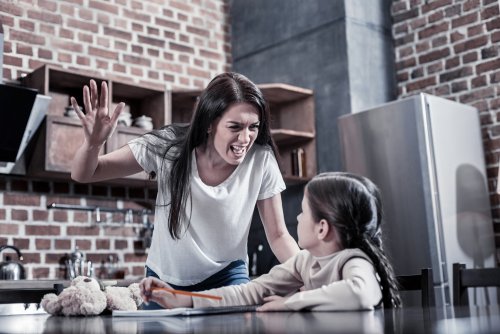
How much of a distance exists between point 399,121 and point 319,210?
8.33 ft

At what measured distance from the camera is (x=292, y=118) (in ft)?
14.5

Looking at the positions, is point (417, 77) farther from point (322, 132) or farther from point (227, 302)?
point (227, 302)

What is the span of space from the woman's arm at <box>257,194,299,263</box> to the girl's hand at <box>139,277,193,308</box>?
1.64 ft

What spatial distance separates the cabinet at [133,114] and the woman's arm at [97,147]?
1.41 meters

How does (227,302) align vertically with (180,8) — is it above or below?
below

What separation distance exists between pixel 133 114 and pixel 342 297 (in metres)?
3.22

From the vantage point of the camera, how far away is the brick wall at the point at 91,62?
11.9 feet

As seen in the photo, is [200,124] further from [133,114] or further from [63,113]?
[133,114]

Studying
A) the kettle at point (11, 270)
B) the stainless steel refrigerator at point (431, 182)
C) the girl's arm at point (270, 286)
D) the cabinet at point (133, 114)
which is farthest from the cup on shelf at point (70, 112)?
the girl's arm at point (270, 286)

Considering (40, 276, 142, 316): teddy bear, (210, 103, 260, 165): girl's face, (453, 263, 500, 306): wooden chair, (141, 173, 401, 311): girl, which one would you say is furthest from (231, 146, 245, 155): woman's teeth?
(453, 263, 500, 306): wooden chair

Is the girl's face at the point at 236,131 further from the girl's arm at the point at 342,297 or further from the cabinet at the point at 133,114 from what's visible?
the cabinet at the point at 133,114

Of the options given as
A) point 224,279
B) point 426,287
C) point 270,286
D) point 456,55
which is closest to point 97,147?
point 224,279

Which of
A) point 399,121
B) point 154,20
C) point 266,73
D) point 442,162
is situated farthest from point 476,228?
point 154,20

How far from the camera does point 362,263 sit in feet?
3.68
